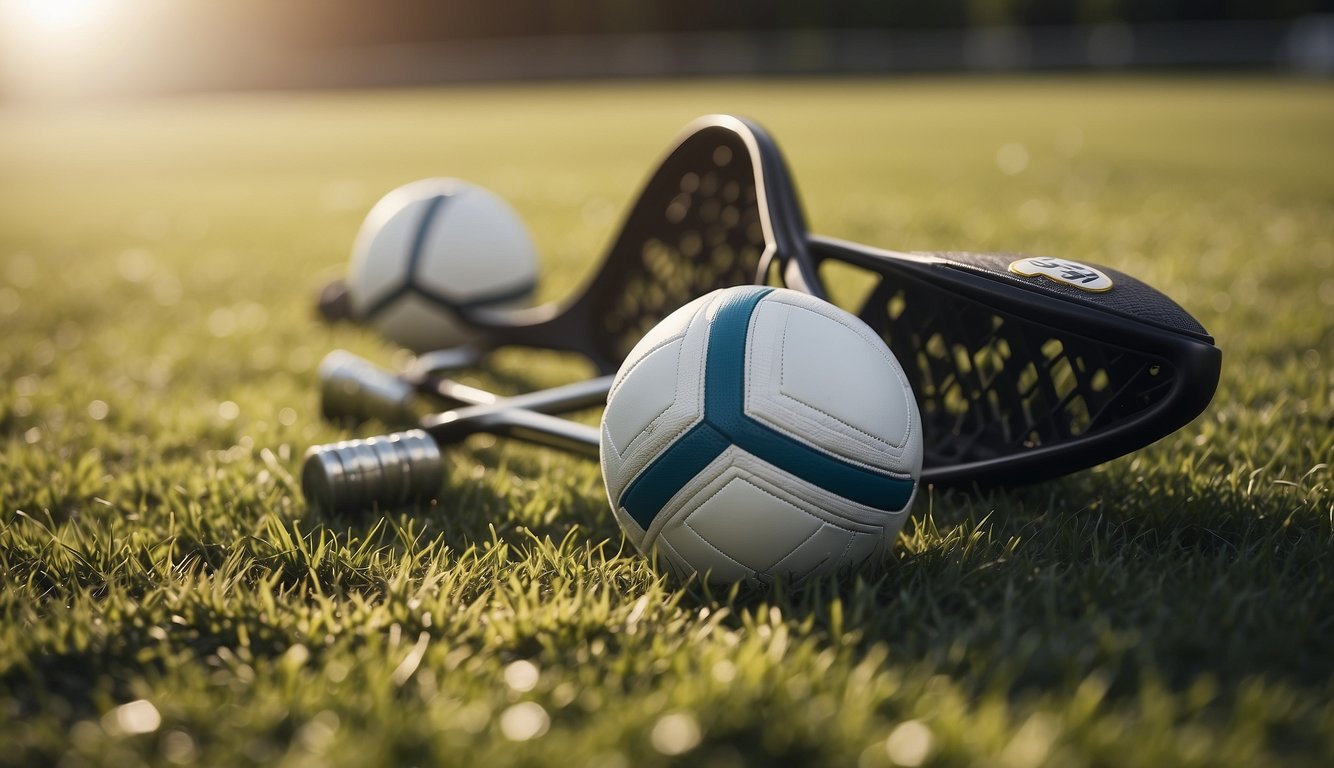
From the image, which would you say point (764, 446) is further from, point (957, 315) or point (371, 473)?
point (371, 473)

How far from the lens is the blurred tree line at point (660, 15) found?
37.1 m

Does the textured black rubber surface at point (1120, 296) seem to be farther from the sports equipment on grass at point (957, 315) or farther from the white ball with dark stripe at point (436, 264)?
the white ball with dark stripe at point (436, 264)

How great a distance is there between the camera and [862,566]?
2473 mm

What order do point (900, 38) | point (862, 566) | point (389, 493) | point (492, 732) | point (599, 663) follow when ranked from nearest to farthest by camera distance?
point (492, 732), point (599, 663), point (862, 566), point (389, 493), point (900, 38)

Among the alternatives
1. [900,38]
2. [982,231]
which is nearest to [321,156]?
[982,231]

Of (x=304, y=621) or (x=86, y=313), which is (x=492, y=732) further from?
(x=86, y=313)

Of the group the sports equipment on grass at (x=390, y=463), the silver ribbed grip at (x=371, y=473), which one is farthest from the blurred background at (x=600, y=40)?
the silver ribbed grip at (x=371, y=473)

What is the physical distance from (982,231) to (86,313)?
555 cm

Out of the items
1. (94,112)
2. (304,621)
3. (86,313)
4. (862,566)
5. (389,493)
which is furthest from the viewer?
(94,112)

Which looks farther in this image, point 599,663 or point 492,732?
point 599,663

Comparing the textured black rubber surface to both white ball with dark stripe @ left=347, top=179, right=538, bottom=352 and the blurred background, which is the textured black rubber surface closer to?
white ball with dark stripe @ left=347, top=179, right=538, bottom=352

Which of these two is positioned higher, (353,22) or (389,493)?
(353,22)

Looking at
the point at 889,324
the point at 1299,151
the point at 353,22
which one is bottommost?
the point at 1299,151

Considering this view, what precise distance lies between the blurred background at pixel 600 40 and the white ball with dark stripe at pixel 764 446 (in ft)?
118
